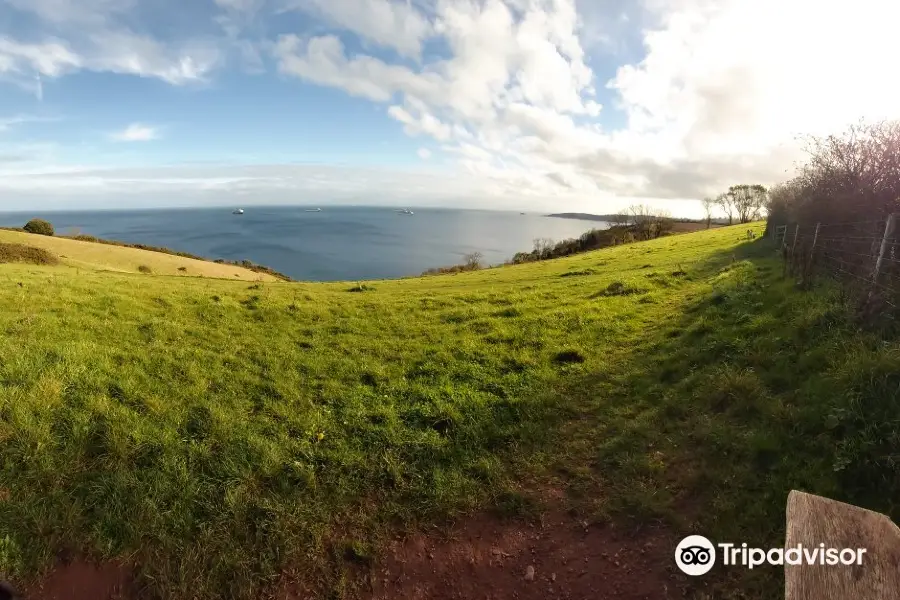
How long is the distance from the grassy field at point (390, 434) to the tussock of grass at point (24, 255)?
2838cm

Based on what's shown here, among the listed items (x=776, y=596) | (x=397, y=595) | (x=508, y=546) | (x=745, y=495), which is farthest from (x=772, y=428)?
(x=397, y=595)

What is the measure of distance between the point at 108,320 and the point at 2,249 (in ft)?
104

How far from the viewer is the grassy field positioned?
5.01 metres

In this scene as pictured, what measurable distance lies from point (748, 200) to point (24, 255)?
11917 centimetres

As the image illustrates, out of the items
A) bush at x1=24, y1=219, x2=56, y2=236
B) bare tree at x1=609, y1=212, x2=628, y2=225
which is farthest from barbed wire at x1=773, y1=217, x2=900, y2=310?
bare tree at x1=609, y1=212, x2=628, y2=225

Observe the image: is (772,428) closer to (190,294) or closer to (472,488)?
(472,488)

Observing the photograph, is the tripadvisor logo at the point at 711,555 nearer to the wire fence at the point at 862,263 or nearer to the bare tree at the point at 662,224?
the wire fence at the point at 862,263

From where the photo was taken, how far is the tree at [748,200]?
96656 mm

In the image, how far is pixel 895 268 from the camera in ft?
29.5

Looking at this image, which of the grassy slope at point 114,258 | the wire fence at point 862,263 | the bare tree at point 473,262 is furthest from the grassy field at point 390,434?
the bare tree at point 473,262

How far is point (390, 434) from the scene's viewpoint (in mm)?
7301

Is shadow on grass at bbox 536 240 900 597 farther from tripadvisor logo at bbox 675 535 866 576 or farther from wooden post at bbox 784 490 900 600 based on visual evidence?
wooden post at bbox 784 490 900 600

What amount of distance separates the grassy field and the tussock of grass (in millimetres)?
28383

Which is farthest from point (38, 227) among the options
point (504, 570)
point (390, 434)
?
point (504, 570)
